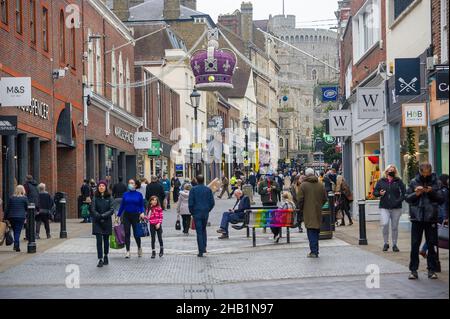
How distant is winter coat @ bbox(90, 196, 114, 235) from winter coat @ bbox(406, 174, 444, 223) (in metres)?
6.52

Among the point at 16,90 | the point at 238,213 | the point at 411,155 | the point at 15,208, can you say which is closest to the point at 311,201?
the point at 238,213

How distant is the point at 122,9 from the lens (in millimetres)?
78625

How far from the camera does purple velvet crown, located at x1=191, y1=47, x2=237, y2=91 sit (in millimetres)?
35375

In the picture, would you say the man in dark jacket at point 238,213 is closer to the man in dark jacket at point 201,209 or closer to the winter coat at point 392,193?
the man in dark jacket at point 201,209

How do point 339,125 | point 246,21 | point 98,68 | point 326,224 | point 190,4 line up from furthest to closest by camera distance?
point 246,21
point 190,4
point 98,68
point 339,125
point 326,224

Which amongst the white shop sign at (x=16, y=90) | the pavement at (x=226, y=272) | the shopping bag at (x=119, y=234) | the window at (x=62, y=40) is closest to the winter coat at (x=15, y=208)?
the pavement at (x=226, y=272)

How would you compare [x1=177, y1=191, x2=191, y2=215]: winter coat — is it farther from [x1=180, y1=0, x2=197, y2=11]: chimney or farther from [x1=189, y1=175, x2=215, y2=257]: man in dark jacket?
[x1=180, y1=0, x2=197, y2=11]: chimney

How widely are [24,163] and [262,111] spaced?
90722mm

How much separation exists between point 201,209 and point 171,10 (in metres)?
60.9

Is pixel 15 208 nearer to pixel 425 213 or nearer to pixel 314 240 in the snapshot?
pixel 314 240

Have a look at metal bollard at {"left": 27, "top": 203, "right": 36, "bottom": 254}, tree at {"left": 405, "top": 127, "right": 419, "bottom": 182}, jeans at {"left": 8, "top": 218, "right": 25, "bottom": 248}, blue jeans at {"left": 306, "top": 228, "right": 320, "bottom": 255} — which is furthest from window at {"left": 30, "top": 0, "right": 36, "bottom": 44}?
blue jeans at {"left": 306, "top": 228, "right": 320, "bottom": 255}

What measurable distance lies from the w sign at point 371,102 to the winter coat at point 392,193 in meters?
8.83
